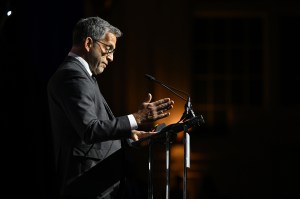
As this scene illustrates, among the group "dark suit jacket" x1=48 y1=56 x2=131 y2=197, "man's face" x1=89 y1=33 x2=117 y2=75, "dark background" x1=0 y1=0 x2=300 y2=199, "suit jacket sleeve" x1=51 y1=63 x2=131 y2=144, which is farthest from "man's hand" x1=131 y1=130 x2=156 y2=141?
"dark background" x1=0 y1=0 x2=300 y2=199

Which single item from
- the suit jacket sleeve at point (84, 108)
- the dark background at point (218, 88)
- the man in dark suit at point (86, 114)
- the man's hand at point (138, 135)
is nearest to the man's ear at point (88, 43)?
the man in dark suit at point (86, 114)

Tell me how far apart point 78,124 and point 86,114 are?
0.06 m

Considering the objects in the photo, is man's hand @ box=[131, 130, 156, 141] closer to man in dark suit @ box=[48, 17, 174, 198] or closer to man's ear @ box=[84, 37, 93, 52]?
man in dark suit @ box=[48, 17, 174, 198]

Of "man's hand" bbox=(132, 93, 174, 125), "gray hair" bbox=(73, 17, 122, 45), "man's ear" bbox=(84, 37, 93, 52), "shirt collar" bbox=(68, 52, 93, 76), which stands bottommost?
"man's hand" bbox=(132, 93, 174, 125)

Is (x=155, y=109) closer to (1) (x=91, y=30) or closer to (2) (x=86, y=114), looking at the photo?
(2) (x=86, y=114)

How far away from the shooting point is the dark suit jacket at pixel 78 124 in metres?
3.53

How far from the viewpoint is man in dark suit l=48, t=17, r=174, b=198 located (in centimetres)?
352

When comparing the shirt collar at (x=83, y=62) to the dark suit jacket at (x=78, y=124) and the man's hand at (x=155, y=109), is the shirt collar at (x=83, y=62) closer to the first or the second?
the dark suit jacket at (x=78, y=124)

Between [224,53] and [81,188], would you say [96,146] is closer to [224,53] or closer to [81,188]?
[81,188]

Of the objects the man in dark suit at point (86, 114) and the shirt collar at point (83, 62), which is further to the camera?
the shirt collar at point (83, 62)

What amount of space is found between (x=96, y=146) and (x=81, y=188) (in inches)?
9.1

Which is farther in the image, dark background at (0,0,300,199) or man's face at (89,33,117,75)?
dark background at (0,0,300,199)

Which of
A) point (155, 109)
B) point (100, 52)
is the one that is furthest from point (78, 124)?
point (100, 52)

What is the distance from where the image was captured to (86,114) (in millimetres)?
3535
